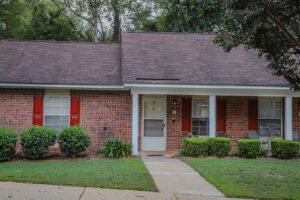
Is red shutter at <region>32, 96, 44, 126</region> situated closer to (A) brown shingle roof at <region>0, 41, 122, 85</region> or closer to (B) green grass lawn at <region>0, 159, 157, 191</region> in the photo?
(A) brown shingle roof at <region>0, 41, 122, 85</region>

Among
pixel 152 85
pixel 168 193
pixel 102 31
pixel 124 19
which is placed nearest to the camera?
pixel 168 193

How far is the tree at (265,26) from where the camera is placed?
5.82 metres

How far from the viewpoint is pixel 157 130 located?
1253 cm

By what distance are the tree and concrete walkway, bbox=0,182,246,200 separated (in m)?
3.59

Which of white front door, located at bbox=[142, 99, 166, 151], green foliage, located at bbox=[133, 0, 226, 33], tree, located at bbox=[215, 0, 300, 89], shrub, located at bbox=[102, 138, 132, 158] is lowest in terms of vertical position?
shrub, located at bbox=[102, 138, 132, 158]

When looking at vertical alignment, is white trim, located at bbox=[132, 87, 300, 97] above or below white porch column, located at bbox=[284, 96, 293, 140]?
above

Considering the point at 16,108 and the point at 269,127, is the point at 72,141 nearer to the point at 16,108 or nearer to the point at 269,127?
the point at 16,108

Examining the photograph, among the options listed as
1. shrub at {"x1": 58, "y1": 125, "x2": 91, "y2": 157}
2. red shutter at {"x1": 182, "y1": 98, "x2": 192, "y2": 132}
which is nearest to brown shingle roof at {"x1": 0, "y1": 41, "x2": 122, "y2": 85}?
shrub at {"x1": 58, "y1": 125, "x2": 91, "y2": 157}

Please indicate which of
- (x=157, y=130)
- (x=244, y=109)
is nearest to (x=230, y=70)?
(x=244, y=109)

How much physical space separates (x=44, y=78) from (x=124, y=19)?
16.8 m

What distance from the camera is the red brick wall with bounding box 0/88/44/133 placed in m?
11.6

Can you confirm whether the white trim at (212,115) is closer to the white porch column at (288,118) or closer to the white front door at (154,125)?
the white front door at (154,125)

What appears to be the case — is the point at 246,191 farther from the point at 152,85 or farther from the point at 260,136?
the point at 260,136

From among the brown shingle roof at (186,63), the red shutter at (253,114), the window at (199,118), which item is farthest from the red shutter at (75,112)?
the red shutter at (253,114)
